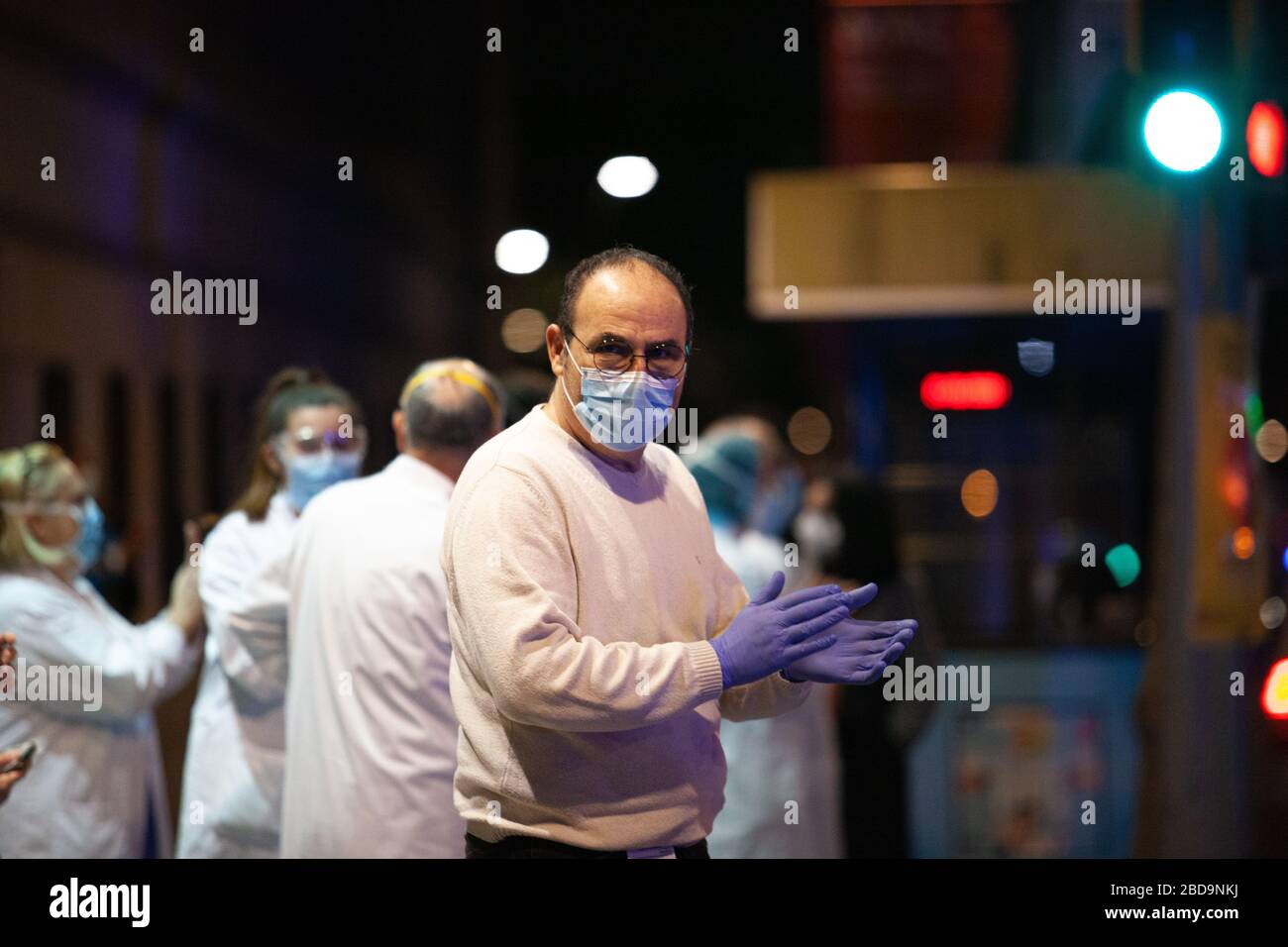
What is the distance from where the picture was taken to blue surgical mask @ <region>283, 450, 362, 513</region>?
429 cm

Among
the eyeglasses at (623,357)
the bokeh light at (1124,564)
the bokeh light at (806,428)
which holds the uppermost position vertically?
the bokeh light at (806,428)

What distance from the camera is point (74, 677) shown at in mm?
4238

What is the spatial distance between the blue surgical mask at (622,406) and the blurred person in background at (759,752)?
2188 millimetres

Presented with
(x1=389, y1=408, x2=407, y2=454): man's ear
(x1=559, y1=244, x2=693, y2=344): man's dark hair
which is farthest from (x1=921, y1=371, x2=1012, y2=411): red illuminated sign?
(x1=559, y1=244, x2=693, y2=344): man's dark hair

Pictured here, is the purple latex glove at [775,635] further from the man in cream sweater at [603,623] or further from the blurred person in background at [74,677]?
the blurred person in background at [74,677]

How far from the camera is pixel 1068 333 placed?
23.7ft

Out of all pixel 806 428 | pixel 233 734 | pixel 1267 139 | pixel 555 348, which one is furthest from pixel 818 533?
pixel 806 428

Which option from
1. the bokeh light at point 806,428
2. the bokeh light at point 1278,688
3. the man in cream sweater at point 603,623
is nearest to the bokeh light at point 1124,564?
the bokeh light at point 1278,688

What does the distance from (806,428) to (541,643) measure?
60.4 ft

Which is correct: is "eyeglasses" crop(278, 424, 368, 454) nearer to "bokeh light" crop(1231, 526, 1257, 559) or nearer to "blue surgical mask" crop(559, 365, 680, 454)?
"blue surgical mask" crop(559, 365, 680, 454)

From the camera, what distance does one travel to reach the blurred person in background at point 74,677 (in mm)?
4219

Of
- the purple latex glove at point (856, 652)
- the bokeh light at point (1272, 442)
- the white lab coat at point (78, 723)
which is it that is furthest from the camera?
the bokeh light at point (1272, 442)

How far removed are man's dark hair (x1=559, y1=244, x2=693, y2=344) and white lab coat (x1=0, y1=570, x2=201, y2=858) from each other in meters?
2.22
